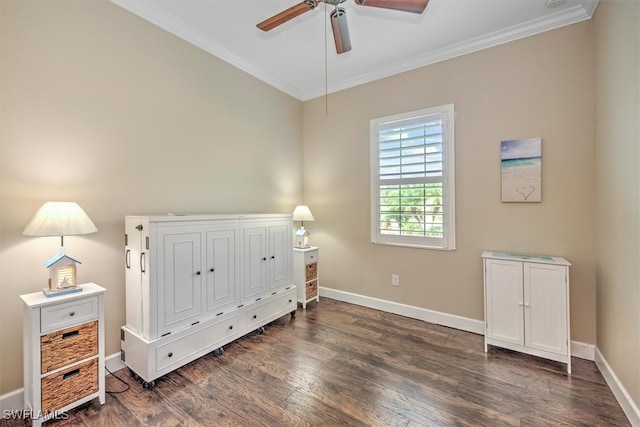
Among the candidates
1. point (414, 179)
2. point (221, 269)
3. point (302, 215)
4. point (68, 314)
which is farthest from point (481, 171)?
point (68, 314)

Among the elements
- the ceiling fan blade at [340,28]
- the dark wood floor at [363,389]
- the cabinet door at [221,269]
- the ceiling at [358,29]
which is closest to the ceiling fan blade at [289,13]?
the ceiling fan blade at [340,28]

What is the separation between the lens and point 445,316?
116 inches

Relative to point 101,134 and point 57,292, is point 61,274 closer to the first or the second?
point 57,292

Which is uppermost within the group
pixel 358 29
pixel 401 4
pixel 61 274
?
pixel 358 29

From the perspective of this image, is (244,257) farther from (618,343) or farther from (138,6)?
(618,343)

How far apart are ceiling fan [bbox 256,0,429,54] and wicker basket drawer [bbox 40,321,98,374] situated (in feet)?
7.90

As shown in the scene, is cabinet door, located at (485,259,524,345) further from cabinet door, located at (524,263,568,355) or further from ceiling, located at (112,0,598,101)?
ceiling, located at (112,0,598,101)

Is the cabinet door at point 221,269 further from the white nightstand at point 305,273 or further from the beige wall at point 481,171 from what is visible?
the beige wall at point 481,171

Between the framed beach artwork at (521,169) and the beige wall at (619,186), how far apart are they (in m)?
0.39

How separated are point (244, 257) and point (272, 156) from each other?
1.55 meters

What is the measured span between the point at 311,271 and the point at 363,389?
174cm

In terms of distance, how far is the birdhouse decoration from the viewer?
5.57 ft

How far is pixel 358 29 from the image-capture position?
2.57 metres

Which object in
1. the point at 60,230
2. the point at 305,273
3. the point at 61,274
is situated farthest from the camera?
the point at 305,273
